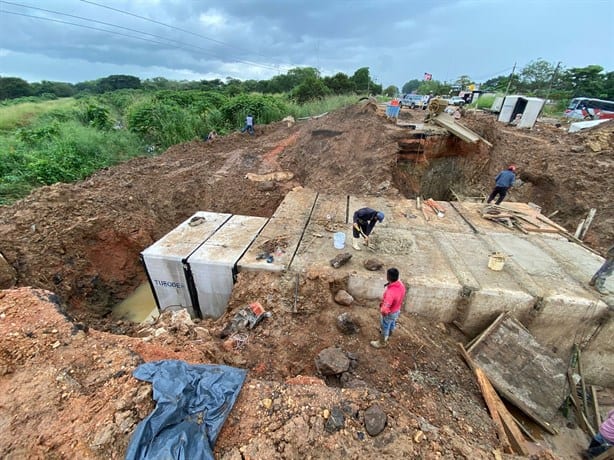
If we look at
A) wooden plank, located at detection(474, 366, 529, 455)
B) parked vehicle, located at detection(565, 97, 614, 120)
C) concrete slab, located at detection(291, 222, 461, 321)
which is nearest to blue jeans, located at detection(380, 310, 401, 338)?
concrete slab, located at detection(291, 222, 461, 321)

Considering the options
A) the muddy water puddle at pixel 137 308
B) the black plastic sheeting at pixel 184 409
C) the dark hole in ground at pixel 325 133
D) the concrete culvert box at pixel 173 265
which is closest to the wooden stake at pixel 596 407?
the black plastic sheeting at pixel 184 409

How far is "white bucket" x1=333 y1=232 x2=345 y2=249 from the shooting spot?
5172 millimetres

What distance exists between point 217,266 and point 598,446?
5.97m

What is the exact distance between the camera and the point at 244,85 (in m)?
39.0

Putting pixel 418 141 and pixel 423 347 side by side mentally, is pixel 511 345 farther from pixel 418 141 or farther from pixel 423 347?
pixel 418 141

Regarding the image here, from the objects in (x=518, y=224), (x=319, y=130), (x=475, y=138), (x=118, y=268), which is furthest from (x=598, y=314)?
(x=319, y=130)

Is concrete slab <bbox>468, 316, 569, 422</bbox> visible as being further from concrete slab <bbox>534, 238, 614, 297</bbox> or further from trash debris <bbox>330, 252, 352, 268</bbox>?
trash debris <bbox>330, 252, 352, 268</bbox>

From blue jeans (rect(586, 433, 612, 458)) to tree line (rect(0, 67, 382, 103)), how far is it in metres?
26.1

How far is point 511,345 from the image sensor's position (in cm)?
407

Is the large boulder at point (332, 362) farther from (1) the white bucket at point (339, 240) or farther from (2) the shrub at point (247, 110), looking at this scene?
(2) the shrub at point (247, 110)

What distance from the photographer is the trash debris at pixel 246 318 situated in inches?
164

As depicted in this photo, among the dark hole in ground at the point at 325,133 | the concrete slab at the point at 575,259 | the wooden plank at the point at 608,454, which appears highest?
the dark hole in ground at the point at 325,133

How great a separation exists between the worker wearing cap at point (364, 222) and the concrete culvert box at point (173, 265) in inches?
123

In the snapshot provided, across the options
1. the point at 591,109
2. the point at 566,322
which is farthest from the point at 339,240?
the point at 591,109
